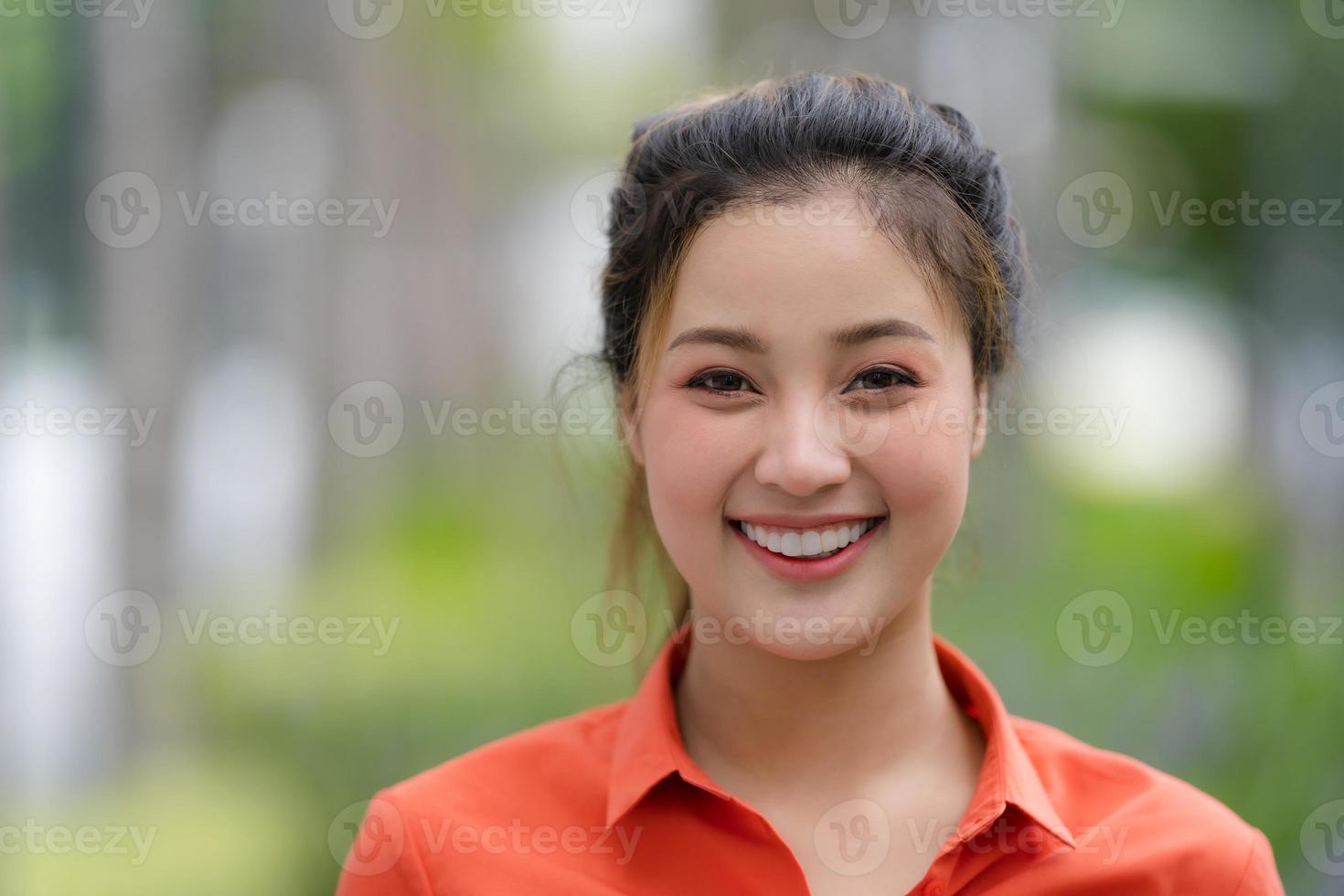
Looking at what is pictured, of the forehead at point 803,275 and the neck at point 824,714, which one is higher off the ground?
the forehead at point 803,275

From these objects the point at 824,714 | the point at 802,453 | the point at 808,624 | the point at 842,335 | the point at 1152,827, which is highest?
the point at 842,335

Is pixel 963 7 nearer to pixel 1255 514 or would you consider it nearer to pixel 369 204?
pixel 1255 514

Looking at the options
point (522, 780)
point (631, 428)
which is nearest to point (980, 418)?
point (631, 428)

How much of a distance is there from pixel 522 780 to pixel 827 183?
845 mm

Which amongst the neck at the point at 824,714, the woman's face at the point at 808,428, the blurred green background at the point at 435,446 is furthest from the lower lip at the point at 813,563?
the blurred green background at the point at 435,446

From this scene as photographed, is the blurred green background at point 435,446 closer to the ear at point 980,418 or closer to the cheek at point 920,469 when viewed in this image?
the ear at point 980,418

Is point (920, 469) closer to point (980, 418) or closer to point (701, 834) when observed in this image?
point (980, 418)

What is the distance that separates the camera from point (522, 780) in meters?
1.67

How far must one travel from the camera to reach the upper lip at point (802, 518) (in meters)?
1.54

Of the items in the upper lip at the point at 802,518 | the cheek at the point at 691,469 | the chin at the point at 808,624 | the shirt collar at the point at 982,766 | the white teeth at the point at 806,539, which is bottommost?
the shirt collar at the point at 982,766

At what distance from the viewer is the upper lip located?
154 cm

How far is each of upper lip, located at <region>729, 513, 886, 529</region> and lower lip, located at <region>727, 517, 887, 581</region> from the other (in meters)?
0.03

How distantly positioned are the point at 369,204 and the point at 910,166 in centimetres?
407

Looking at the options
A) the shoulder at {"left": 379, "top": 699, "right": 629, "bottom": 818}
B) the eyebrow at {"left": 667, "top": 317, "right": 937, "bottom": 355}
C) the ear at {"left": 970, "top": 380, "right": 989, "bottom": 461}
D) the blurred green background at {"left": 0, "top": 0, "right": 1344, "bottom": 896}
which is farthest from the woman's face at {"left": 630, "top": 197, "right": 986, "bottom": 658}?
the blurred green background at {"left": 0, "top": 0, "right": 1344, "bottom": 896}
